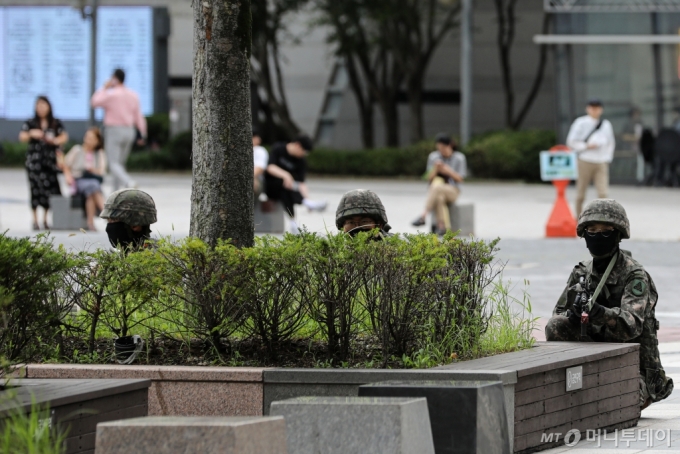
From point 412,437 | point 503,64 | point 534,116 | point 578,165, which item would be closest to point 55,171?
point 578,165

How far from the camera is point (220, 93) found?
23.1 ft

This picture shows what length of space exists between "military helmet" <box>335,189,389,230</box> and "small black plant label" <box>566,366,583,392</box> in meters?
1.85

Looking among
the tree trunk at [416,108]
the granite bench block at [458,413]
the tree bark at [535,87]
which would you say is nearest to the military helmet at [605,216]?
the granite bench block at [458,413]

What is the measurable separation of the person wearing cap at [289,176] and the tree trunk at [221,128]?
33.0 feet

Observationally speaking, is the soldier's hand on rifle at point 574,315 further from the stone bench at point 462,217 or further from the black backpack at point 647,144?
the black backpack at point 647,144

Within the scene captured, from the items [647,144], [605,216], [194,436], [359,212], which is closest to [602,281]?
[605,216]

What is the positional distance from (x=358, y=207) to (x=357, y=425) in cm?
325

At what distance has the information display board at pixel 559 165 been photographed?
59.1ft

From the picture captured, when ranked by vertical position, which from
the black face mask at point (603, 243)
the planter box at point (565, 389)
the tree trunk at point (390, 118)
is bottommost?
the planter box at point (565, 389)

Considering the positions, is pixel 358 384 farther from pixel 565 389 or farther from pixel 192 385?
pixel 565 389

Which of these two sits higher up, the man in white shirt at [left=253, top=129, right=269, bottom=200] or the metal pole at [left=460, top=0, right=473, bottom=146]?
the metal pole at [left=460, top=0, right=473, bottom=146]

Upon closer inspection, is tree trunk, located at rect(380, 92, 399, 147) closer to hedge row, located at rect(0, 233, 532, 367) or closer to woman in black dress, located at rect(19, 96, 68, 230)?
woman in black dress, located at rect(19, 96, 68, 230)

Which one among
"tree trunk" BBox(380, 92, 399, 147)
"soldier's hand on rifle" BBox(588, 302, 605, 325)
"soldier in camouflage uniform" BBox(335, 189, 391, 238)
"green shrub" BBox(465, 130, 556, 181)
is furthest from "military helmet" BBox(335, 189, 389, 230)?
"tree trunk" BBox(380, 92, 399, 147)

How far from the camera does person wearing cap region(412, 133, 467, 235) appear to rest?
17.6 meters
